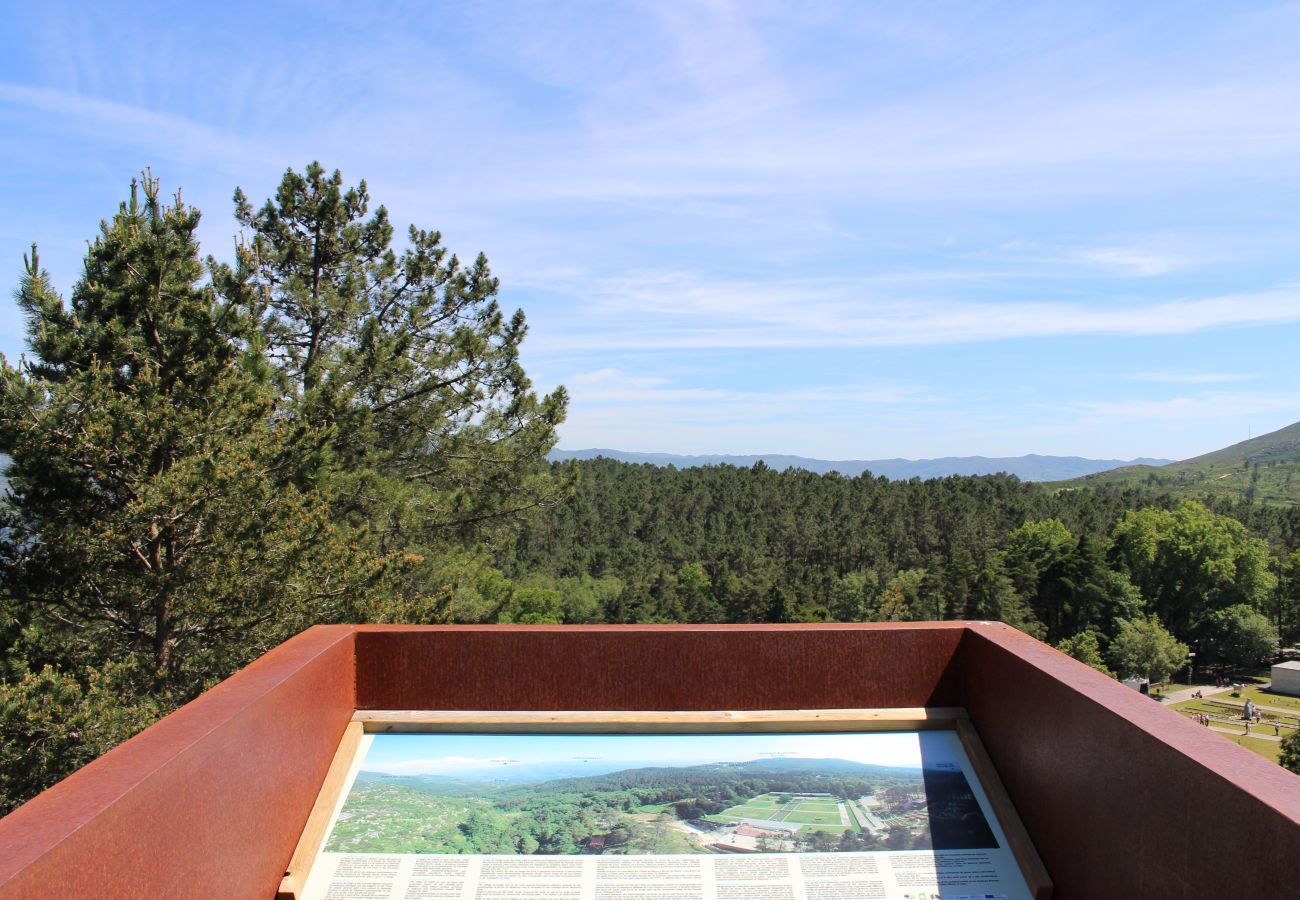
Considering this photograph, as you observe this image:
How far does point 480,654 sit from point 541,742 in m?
0.38

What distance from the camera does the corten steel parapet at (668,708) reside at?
5.14ft

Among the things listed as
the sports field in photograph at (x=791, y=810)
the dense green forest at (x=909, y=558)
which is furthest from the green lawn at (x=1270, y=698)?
the sports field in photograph at (x=791, y=810)

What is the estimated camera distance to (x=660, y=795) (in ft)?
8.36

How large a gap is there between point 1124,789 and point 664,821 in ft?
3.84

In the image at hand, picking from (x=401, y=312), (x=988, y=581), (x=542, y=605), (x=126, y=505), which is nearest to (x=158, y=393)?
(x=126, y=505)

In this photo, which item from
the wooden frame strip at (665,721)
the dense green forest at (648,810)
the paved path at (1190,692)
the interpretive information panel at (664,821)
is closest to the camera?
the interpretive information panel at (664,821)

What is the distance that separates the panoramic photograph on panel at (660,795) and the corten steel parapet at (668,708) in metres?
0.18

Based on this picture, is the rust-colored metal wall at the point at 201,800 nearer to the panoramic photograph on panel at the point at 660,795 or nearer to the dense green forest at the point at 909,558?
the panoramic photograph on panel at the point at 660,795

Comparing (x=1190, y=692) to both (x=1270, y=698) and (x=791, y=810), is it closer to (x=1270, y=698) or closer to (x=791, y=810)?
(x=1270, y=698)

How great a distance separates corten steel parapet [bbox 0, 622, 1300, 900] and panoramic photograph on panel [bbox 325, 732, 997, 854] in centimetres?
18

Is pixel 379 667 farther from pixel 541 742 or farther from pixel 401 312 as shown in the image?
pixel 401 312

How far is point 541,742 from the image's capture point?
9.29 ft

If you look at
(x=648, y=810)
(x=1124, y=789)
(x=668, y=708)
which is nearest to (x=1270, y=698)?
(x=668, y=708)

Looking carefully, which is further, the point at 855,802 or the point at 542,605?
the point at 542,605
